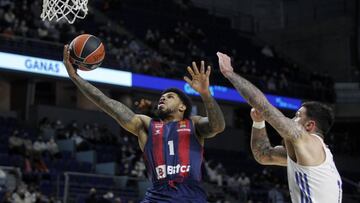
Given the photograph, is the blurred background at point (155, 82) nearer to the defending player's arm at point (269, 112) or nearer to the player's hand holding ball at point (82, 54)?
the player's hand holding ball at point (82, 54)

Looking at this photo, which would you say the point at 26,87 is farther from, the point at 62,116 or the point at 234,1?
the point at 234,1

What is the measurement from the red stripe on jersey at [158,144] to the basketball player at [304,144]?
981 millimetres

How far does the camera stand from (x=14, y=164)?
627 inches

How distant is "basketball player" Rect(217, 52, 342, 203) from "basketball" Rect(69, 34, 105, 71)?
5.02 ft

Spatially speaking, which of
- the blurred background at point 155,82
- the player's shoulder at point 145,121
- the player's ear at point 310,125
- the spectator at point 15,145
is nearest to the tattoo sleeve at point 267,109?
the player's ear at point 310,125

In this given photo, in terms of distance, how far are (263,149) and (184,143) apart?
57 centimetres

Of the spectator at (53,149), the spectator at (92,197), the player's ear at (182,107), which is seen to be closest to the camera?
the player's ear at (182,107)

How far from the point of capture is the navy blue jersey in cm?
493

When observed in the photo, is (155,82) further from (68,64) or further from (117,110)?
(117,110)

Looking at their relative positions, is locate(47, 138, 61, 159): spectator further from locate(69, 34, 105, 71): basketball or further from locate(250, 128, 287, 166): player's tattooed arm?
locate(250, 128, 287, 166): player's tattooed arm

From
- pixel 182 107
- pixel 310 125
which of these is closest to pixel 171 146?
pixel 182 107

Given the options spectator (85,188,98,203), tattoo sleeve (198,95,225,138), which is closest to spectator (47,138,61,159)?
spectator (85,188,98,203)

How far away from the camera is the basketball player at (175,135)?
4914 millimetres

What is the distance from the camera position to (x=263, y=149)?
4.95 metres
